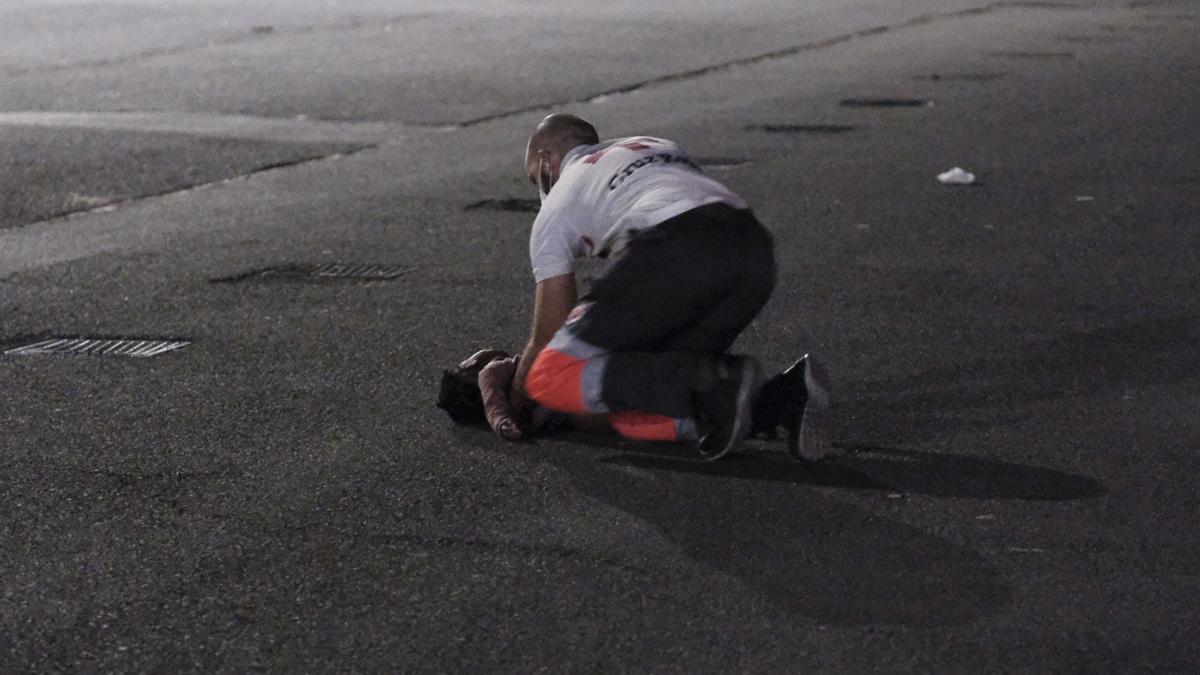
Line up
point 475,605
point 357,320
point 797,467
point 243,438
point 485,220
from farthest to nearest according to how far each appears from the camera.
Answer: point 485,220, point 357,320, point 243,438, point 797,467, point 475,605

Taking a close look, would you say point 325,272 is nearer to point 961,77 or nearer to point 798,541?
point 798,541

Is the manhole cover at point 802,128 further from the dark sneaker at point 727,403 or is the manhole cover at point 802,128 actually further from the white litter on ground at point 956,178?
the dark sneaker at point 727,403

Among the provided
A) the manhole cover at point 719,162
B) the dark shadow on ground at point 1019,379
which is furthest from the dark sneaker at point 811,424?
the manhole cover at point 719,162

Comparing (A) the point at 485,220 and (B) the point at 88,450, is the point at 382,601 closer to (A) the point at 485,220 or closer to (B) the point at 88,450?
(B) the point at 88,450

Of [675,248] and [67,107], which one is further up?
[675,248]

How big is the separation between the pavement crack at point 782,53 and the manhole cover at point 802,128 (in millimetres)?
2099

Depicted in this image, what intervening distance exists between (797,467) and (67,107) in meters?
12.1

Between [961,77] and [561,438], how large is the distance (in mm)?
13851

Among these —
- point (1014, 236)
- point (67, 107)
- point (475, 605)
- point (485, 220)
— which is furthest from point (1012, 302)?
point (67, 107)

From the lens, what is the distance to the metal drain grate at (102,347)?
7.73 metres

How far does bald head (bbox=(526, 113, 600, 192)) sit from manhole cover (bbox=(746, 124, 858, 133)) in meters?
8.82

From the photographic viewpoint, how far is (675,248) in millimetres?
6016

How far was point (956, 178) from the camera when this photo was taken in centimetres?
1220

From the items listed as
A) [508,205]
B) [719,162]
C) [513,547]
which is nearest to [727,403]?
[513,547]
